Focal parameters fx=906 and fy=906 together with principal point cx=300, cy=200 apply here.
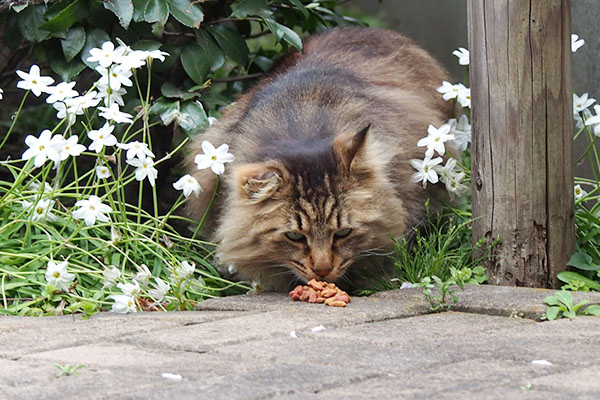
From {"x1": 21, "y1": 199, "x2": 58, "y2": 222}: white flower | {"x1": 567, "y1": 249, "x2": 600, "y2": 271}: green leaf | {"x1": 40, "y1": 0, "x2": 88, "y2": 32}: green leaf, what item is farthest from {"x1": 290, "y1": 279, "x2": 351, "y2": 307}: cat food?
{"x1": 40, "y1": 0, "x2": 88, "y2": 32}: green leaf

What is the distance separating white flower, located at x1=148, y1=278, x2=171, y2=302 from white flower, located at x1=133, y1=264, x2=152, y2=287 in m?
0.06

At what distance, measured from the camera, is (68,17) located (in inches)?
174

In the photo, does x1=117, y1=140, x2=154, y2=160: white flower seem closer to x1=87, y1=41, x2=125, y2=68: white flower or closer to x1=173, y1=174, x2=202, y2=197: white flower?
x1=173, y1=174, x2=202, y2=197: white flower

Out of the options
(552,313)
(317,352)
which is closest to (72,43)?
(317,352)

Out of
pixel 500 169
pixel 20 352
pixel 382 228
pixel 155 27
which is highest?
pixel 155 27

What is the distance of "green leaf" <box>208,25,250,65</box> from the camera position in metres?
4.74

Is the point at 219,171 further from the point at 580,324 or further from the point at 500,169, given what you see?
the point at 580,324

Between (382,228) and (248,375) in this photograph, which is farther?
(382,228)

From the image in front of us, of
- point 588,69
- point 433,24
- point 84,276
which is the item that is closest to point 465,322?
point 84,276

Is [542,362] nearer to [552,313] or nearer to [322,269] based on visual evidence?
[552,313]

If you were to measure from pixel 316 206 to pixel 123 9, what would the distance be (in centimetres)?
147

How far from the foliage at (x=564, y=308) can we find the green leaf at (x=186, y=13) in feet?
7.15

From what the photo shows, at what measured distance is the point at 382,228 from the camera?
3686mm

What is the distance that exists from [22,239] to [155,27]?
3.94 ft
